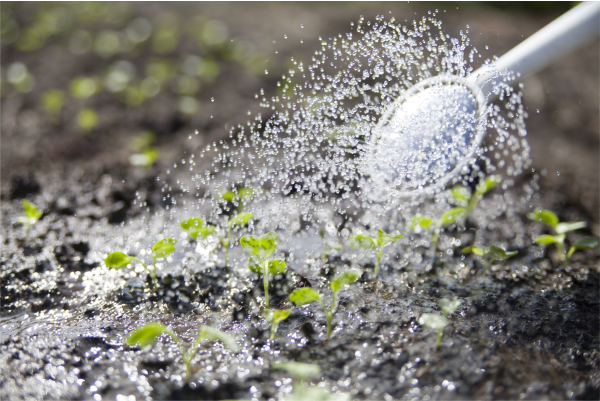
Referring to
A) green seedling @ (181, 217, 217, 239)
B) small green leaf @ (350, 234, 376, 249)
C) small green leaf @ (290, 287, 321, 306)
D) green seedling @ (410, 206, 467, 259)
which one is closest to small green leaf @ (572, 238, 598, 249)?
green seedling @ (410, 206, 467, 259)

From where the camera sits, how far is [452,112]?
159 centimetres

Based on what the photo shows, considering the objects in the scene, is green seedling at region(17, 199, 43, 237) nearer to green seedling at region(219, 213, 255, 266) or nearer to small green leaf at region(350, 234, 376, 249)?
green seedling at region(219, 213, 255, 266)

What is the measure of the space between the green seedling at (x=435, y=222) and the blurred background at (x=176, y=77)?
0.80 meters

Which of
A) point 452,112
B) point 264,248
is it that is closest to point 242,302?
point 264,248

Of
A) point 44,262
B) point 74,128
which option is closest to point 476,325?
point 44,262

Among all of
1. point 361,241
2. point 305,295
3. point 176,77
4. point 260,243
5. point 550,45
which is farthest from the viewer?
point 176,77

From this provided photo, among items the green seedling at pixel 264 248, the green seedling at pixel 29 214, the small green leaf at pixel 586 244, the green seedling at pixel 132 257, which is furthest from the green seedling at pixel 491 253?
the green seedling at pixel 29 214

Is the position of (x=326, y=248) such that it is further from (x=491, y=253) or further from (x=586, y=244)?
(x=586, y=244)

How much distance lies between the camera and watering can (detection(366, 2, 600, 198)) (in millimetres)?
1552

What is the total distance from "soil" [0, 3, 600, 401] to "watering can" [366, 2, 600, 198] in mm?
350

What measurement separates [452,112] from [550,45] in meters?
0.41

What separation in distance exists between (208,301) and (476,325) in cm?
84

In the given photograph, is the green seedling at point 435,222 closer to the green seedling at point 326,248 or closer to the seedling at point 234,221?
the green seedling at point 326,248

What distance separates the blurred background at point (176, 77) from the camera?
98.5 inches
